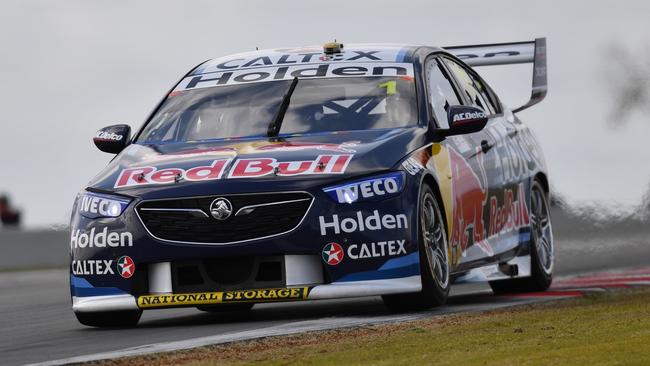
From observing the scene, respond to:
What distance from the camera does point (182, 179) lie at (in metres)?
9.08

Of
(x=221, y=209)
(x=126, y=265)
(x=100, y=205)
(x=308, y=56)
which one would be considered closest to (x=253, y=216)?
(x=221, y=209)

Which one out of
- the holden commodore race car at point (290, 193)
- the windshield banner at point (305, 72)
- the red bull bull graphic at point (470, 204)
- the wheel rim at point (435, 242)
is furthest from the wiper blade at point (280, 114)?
the wheel rim at point (435, 242)

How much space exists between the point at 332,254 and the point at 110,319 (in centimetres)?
145

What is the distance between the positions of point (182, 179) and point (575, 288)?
14.2 feet

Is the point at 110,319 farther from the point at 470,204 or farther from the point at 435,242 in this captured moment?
the point at 470,204

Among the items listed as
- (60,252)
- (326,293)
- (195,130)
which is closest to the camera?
(326,293)

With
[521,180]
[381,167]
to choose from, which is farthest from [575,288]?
[381,167]

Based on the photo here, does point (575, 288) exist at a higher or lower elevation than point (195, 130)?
lower

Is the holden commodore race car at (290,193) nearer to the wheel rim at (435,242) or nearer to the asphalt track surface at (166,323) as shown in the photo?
the wheel rim at (435,242)

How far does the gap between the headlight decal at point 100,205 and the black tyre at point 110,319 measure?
0.60 m

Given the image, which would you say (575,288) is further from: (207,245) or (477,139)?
(207,245)

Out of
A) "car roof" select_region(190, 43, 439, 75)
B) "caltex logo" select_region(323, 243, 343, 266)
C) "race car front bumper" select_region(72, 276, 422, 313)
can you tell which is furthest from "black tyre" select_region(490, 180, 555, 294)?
"caltex logo" select_region(323, 243, 343, 266)

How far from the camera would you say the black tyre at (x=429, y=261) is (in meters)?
9.14

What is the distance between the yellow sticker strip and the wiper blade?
1209 millimetres
